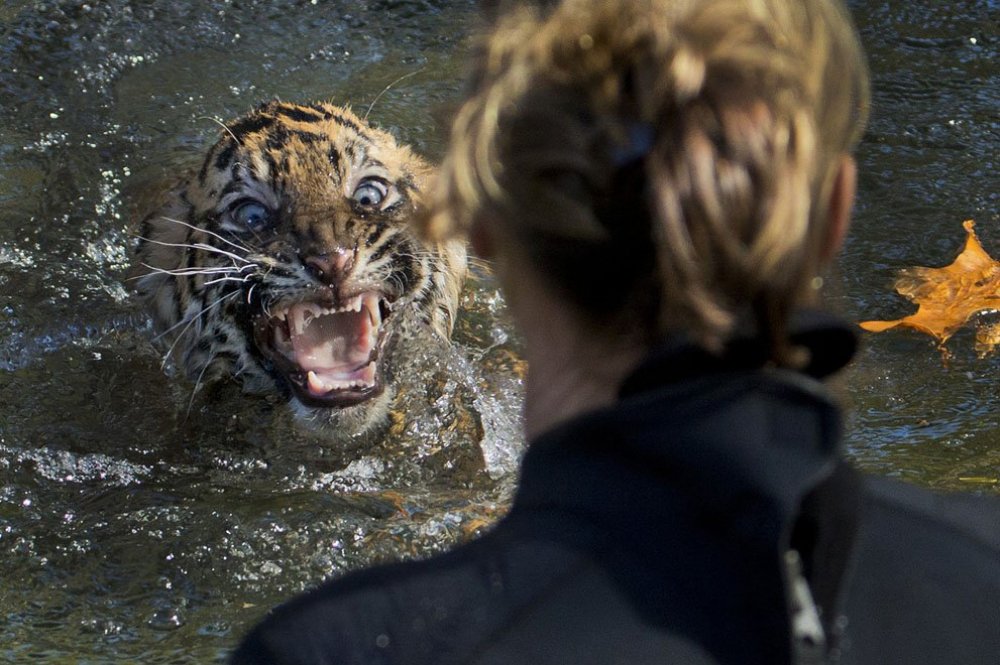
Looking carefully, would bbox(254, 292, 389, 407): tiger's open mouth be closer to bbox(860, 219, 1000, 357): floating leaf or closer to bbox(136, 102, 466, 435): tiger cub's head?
bbox(136, 102, 466, 435): tiger cub's head

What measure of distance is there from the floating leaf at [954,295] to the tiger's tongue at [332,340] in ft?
5.40

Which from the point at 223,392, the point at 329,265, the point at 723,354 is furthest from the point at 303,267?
the point at 723,354

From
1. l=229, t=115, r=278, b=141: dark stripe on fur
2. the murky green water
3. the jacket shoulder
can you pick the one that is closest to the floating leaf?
the murky green water

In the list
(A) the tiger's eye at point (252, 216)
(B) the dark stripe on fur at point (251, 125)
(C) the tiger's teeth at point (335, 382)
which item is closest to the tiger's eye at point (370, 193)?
(A) the tiger's eye at point (252, 216)

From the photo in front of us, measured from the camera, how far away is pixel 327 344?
136 inches

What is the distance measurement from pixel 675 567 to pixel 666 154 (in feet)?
1.11

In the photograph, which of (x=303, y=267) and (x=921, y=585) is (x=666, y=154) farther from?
(x=303, y=267)

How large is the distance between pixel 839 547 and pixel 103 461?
2917mm

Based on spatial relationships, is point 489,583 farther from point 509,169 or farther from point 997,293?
point 997,293

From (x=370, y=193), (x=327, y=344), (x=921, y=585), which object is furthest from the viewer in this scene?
(x=370, y=193)

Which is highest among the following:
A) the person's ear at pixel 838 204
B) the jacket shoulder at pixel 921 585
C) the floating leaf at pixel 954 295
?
the person's ear at pixel 838 204

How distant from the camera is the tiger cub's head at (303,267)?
3.30 metres

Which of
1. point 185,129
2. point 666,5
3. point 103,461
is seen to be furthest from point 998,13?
point 666,5

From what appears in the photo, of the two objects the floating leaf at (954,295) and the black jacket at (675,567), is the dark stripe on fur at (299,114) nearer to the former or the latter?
the floating leaf at (954,295)
